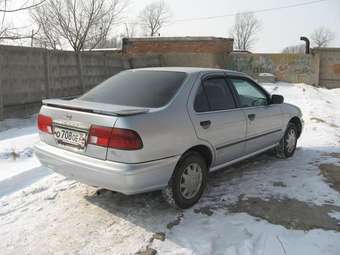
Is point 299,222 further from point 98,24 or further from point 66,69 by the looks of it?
point 98,24

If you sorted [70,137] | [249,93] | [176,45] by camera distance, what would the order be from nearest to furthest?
[70,137] → [249,93] → [176,45]

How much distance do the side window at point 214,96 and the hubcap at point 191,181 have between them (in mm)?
668

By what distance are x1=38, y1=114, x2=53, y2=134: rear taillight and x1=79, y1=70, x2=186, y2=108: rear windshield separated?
0.52 m

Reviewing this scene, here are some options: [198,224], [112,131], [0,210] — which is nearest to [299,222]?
[198,224]

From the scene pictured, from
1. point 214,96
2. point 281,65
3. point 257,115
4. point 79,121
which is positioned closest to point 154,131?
point 79,121

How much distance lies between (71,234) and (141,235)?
0.69 m

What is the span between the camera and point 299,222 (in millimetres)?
3965

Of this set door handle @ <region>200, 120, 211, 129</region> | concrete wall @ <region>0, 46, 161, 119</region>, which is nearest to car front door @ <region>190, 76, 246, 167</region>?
door handle @ <region>200, 120, 211, 129</region>

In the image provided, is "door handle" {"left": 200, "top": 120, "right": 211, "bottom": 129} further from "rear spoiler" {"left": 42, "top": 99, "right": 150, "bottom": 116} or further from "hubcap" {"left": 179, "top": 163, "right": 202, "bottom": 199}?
"rear spoiler" {"left": 42, "top": 99, "right": 150, "bottom": 116}

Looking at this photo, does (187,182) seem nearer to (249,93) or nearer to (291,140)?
(249,93)

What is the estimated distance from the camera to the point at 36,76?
10195mm

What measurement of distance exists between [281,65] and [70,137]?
23.4m

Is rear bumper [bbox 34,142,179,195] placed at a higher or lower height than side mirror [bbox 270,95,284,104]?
lower

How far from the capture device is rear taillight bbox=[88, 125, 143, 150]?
139 inches
